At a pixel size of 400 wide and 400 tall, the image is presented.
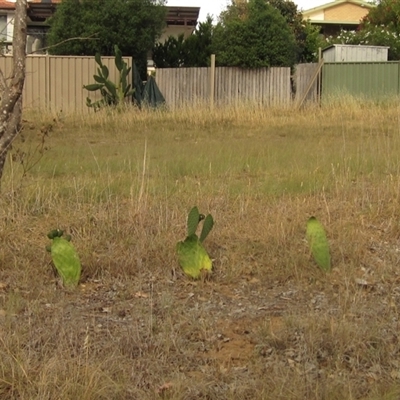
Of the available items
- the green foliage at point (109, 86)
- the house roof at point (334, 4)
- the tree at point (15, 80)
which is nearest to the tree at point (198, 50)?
A: the green foliage at point (109, 86)

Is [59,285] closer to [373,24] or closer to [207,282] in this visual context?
[207,282]

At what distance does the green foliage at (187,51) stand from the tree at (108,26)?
438mm

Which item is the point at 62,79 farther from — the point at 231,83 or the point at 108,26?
the point at 231,83

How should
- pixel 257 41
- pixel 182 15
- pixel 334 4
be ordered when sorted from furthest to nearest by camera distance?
pixel 334 4 → pixel 182 15 → pixel 257 41

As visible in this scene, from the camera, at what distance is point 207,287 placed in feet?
16.0

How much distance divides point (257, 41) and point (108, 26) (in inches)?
158

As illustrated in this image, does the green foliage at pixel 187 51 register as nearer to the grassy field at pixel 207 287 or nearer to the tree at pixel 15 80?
the grassy field at pixel 207 287

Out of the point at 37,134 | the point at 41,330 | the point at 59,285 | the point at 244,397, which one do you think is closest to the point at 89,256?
the point at 59,285

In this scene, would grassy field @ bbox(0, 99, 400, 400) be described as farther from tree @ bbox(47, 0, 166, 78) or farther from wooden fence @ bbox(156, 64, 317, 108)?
tree @ bbox(47, 0, 166, 78)

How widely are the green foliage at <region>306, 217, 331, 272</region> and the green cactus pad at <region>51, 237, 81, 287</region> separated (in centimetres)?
167

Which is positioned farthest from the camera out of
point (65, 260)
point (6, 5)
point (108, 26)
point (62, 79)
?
point (6, 5)

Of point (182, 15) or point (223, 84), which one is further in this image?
point (182, 15)

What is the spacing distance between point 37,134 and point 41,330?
9475mm

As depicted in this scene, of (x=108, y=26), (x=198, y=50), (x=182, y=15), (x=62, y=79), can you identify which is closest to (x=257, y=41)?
(x=198, y=50)
